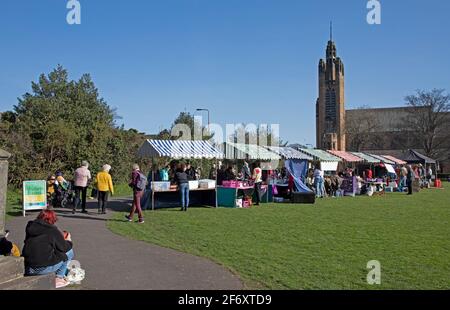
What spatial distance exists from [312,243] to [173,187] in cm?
802

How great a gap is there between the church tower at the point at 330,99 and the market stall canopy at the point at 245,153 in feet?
199

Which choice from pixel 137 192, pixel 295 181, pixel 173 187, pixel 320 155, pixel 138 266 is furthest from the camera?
pixel 320 155

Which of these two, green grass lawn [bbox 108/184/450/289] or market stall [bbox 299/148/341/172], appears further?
market stall [bbox 299/148/341/172]

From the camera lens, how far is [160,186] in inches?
625

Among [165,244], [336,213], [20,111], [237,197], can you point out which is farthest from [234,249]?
[20,111]

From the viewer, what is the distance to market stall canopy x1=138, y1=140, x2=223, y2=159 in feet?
55.2

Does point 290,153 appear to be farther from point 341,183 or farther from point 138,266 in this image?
point 138,266

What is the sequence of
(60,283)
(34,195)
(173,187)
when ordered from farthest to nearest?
(173,187) → (34,195) → (60,283)

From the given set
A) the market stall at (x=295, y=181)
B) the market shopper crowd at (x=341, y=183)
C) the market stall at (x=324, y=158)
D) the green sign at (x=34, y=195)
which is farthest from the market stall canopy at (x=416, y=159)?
the green sign at (x=34, y=195)

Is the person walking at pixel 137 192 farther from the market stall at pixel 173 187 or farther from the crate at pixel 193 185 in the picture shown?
the crate at pixel 193 185

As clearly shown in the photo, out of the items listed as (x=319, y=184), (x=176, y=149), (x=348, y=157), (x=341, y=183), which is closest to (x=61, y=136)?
(x=176, y=149)

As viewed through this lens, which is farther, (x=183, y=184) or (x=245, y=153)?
(x=245, y=153)

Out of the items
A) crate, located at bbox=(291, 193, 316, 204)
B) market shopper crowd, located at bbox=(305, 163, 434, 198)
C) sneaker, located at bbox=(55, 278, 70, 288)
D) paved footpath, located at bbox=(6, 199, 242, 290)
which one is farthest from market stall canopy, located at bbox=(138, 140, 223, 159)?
sneaker, located at bbox=(55, 278, 70, 288)

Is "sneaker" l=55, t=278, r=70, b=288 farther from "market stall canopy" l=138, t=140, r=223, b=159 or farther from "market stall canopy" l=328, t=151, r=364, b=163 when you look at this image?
"market stall canopy" l=328, t=151, r=364, b=163
